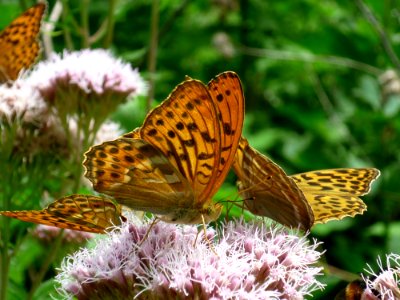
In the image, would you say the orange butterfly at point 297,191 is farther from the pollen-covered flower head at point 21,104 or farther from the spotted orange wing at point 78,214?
the pollen-covered flower head at point 21,104

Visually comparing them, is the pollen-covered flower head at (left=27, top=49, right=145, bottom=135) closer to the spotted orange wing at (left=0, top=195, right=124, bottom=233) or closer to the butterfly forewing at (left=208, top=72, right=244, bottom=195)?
the spotted orange wing at (left=0, top=195, right=124, bottom=233)

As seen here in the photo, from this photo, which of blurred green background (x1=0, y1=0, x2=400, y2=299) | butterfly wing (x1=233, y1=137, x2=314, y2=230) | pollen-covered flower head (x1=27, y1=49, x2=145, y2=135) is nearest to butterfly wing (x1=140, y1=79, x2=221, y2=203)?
butterfly wing (x1=233, y1=137, x2=314, y2=230)

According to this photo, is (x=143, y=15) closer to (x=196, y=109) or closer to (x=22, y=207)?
(x=22, y=207)

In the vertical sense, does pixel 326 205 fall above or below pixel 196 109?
below

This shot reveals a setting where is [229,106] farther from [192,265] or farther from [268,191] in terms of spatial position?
[192,265]

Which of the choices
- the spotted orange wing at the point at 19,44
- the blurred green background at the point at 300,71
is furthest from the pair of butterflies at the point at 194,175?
the blurred green background at the point at 300,71

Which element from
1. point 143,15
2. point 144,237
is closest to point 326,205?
point 144,237
